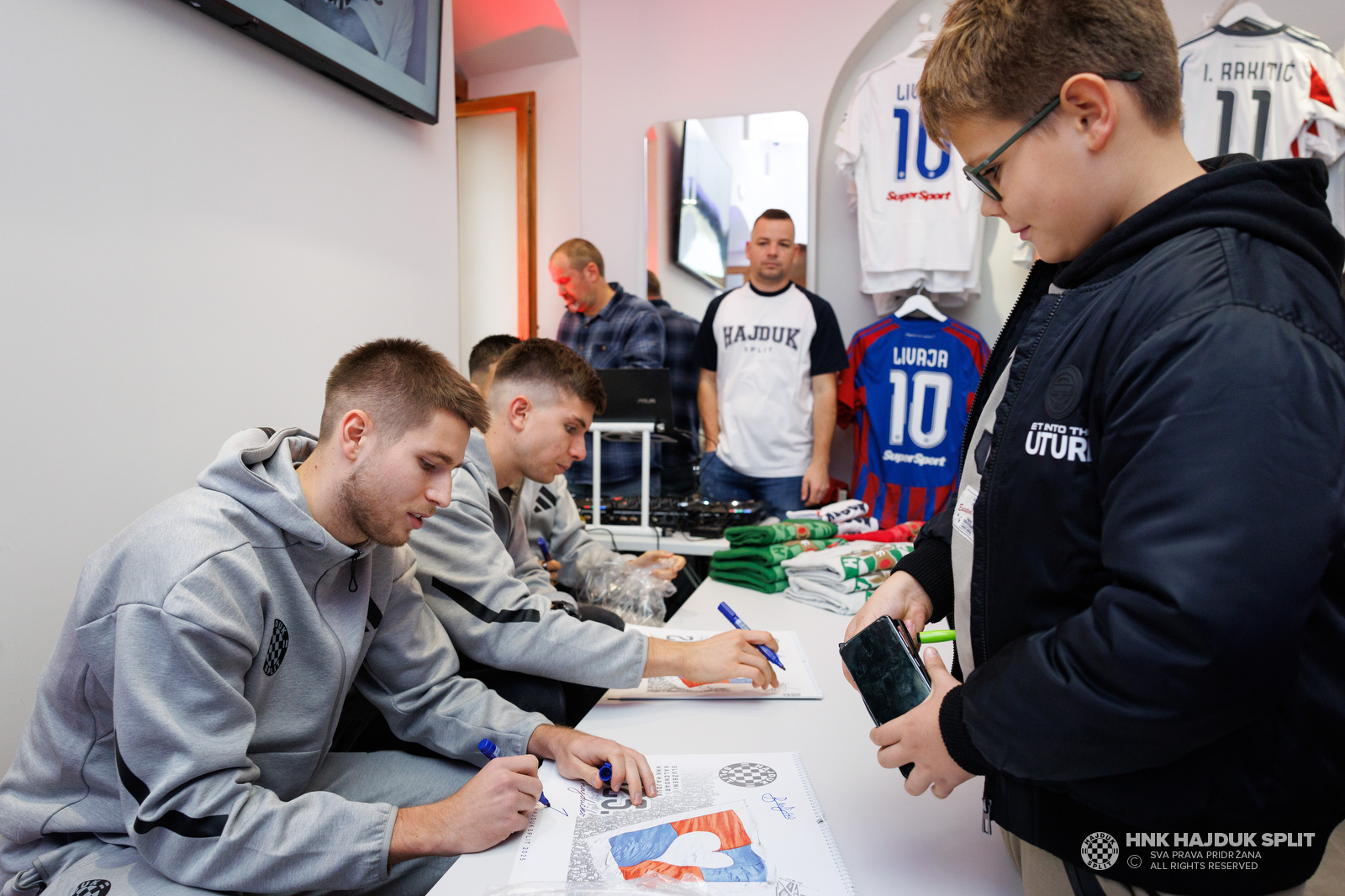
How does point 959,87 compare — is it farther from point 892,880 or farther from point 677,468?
point 677,468

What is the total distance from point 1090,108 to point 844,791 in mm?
863

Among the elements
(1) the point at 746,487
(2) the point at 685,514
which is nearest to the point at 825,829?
(2) the point at 685,514

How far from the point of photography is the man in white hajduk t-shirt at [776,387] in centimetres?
352

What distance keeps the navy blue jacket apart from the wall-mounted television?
3.73 metres

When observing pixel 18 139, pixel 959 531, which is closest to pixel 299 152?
pixel 18 139

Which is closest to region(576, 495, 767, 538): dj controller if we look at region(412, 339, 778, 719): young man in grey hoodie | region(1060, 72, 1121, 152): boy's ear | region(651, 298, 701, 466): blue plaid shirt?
region(412, 339, 778, 719): young man in grey hoodie

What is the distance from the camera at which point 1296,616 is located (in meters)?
0.55

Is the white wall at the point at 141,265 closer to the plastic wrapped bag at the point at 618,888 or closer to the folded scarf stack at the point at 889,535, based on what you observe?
the plastic wrapped bag at the point at 618,888

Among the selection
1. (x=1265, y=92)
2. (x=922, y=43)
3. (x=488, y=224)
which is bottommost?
(x=488, y=224)

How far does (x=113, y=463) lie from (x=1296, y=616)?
216 centimetres

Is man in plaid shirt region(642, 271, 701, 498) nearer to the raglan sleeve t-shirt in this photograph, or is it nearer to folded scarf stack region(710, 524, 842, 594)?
the raglan sleeve t-shirt

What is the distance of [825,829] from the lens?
0.97 m

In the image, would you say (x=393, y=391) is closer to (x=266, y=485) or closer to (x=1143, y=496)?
(x=266, y=485)

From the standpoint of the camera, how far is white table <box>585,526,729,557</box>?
255 cm
